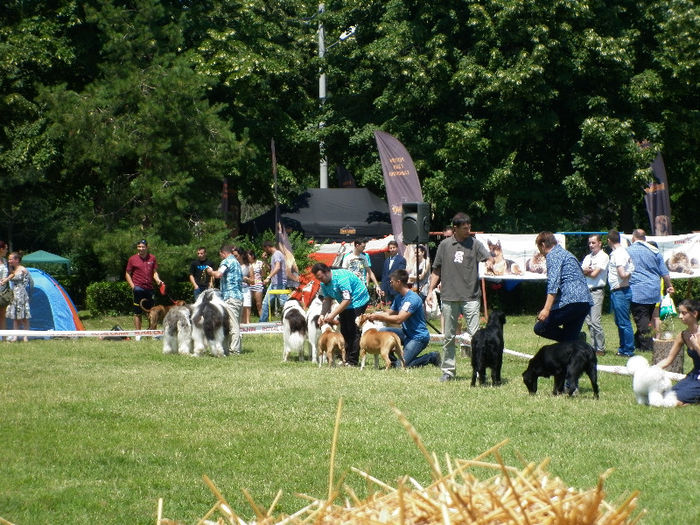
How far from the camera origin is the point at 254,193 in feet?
109

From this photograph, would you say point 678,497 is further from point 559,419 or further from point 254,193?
point 254,193

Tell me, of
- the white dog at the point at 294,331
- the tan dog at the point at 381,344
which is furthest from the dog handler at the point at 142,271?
the tan dog at the point at 381,344

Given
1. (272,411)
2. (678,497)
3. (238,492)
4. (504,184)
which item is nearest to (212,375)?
(272,411)

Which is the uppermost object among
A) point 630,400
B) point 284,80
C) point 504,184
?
point 284,80

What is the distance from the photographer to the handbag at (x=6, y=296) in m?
17.4

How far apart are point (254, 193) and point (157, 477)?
88.1 ft

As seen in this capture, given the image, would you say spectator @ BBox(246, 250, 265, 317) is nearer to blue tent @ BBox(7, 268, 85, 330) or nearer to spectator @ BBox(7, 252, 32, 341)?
blue tent @ BBox(7, 268, 85, 330)

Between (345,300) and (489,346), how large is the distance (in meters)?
3.22

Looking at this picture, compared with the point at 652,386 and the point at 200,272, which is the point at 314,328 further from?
the point at 652,386

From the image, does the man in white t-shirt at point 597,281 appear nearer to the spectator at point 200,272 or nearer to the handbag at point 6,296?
the spectator at point 200,272

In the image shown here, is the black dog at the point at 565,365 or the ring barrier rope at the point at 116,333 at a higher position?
the black dog at the point at 565,365

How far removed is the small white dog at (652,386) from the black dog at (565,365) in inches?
20.2

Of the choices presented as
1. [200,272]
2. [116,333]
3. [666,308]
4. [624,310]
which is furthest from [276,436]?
[200,272]

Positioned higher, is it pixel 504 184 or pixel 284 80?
pixel 284 80
